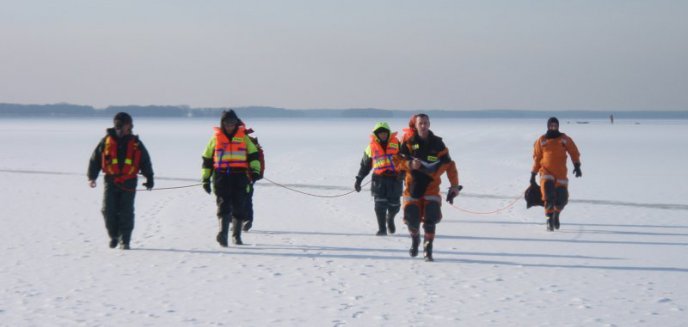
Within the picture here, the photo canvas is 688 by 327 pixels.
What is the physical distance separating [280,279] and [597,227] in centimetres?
540

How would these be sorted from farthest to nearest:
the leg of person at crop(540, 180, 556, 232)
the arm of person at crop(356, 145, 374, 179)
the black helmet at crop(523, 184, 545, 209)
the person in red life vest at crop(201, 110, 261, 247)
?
the black helmet at crop(523, 184, 545, 209) < the leg of person at crop(540, 180, 556, 232) < the arm of person at crop(356, 145, 374, 179) < the person in red life vest at crop(201, 110, 261, 247)

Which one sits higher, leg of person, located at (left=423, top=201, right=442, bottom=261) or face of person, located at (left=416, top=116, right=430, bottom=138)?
face of person, located at (left=416, top=116, right=430, bottom=138)

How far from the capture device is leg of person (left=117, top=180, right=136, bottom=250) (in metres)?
9.27

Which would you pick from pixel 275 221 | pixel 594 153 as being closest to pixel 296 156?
pixel 594 153

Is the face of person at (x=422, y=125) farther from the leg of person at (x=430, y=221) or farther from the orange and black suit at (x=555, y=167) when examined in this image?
the orange and black suit at (x=555, y=167)

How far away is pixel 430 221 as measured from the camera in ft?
Result: 28.0

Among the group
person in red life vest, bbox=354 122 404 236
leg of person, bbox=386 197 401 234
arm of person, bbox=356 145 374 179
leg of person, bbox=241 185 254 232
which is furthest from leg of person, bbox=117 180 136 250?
leg of person, bbox=386 197 401 234

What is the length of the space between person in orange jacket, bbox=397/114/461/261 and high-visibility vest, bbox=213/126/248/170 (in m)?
1.95

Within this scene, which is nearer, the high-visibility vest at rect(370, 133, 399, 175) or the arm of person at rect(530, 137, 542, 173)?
the high-visibility vest at rect(370, 133, 399, 175)

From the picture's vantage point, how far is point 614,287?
7.36 m

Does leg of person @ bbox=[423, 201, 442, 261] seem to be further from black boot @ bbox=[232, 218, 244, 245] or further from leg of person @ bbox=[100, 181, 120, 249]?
leg of person @ bbox=[100, 181, 120, 249]

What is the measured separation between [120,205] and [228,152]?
1.31 meters

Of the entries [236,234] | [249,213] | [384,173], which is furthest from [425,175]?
[249,213]

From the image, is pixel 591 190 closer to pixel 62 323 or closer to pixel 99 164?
pixel 99 164
